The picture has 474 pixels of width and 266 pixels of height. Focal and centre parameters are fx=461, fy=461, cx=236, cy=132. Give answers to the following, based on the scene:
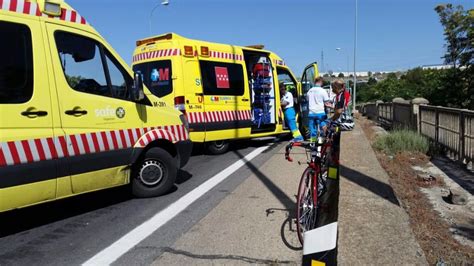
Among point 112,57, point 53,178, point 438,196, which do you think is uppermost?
point 112,57

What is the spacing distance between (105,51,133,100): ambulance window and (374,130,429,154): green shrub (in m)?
6.83

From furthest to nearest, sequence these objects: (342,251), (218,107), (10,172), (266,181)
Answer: (218,107)
(266,181)
(10,172)
(342,251)

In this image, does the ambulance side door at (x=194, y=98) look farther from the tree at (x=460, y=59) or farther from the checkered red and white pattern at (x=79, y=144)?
the tree at (x=460, y=59)

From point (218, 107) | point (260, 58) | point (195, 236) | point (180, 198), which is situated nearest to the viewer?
point (195, 236)

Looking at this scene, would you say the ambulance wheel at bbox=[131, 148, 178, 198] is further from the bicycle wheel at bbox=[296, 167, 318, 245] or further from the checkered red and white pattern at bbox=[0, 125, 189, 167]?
the bicycle wheel at bbox=[296, 167, 318, 245]

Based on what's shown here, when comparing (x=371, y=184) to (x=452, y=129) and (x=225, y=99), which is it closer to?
(x=452, y=129)

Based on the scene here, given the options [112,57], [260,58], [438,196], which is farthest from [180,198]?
[260,58]

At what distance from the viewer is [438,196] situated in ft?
22.1

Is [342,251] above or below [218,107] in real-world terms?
below

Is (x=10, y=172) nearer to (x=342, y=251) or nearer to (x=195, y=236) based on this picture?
(x=195, y=236)

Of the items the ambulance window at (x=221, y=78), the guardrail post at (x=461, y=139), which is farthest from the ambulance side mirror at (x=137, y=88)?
the guardrail post at (x=461, y=139)

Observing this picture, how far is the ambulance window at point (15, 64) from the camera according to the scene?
183 inches

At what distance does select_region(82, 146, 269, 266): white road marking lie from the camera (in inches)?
173

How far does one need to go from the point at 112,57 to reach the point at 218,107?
16.0 feet
